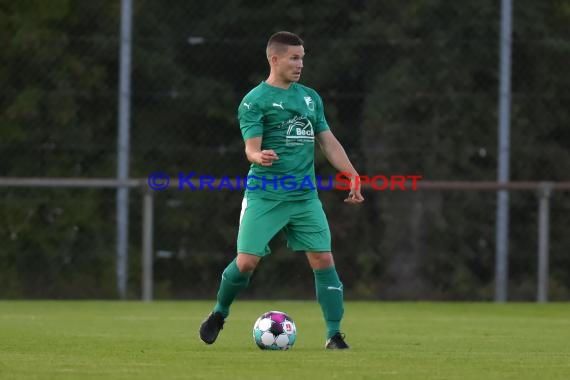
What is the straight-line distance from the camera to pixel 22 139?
14.5 meters

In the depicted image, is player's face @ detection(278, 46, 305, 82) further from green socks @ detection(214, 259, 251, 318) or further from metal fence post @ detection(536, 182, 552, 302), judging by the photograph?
metal fence post @ detection(536, 182, 552, 302)

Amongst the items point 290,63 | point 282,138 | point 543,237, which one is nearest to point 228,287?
point 282,138

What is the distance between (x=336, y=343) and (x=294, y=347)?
12.9 inches

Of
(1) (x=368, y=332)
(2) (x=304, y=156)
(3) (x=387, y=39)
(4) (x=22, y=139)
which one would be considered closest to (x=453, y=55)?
(3) (x=387, y=39)

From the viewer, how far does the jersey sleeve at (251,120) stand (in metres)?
7.68

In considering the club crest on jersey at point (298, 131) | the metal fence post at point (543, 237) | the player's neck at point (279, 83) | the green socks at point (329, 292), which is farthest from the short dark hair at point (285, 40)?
the metal fence post at point (543, 237)

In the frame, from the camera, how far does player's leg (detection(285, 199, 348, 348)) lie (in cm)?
773

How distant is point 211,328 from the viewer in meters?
7.83

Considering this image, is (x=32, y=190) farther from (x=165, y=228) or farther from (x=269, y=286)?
(x=269, y=286)

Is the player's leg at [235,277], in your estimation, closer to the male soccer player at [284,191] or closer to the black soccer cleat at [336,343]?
the male soccer player at [284,191]

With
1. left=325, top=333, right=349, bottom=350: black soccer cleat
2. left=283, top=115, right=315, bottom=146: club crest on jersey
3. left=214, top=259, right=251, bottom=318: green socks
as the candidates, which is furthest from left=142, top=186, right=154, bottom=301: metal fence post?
left=325, top=333, right=349, bottom=350: black soccer cleat

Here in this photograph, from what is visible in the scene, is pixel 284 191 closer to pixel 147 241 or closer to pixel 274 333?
pixel 274 333

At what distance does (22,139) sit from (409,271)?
4.23 m

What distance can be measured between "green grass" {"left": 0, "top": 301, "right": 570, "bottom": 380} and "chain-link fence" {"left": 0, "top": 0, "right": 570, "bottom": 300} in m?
1.51
